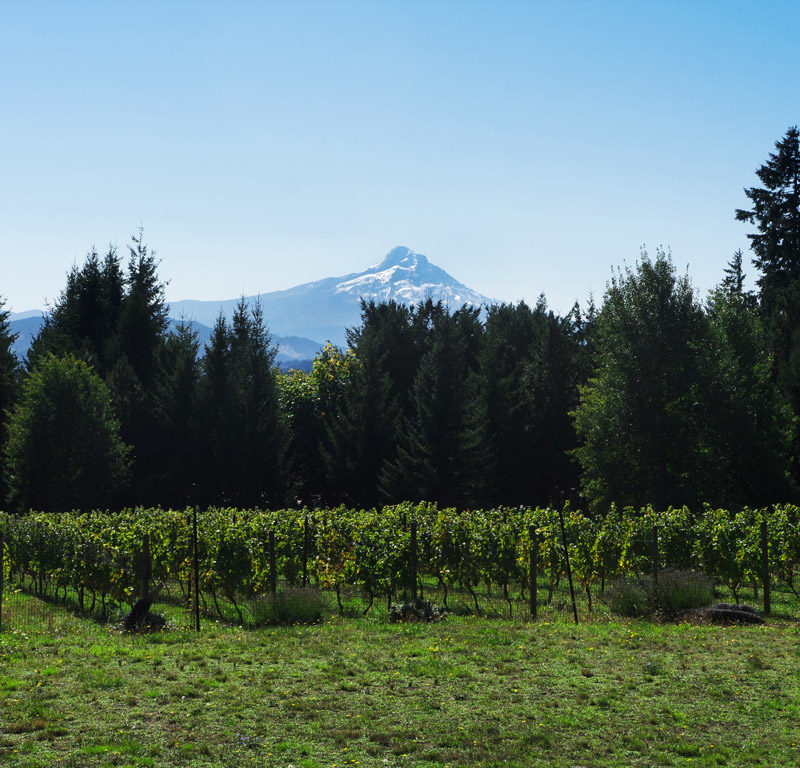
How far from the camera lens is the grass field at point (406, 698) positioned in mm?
7293

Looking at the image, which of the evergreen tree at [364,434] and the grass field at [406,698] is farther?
the evergreen tree at [364,434]

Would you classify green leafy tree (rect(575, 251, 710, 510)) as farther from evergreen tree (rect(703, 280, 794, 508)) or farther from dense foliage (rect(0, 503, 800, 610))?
dense foliage (rect(0, 503, 800, 610))

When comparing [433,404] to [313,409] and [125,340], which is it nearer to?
[313,409]

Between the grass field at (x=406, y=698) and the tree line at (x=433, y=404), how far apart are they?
2109cm

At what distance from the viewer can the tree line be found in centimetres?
3328

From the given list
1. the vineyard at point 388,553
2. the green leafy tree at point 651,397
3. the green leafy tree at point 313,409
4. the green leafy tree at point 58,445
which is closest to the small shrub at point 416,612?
the vineyard at point 388,553

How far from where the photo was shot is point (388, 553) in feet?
56.0

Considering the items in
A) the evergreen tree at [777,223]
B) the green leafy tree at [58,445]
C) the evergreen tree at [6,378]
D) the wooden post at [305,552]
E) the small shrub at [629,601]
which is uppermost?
the evergreen tree at [777,223]

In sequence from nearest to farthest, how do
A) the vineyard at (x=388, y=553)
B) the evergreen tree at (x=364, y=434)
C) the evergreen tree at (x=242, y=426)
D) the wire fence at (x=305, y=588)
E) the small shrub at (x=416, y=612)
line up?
the small shrub at (x=416, y=612) → the wire fence at (x=305, y=588) → the vineyard at (x=388, y=553) → the evergreen tree at (x=242, y=426) → the evergreen tree at (x=364, y=434)

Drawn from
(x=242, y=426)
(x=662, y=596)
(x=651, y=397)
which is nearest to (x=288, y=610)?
(x=662, y=596)

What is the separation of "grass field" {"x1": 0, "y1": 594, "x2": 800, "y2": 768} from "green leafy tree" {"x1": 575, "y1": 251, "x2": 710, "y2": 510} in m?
20.0

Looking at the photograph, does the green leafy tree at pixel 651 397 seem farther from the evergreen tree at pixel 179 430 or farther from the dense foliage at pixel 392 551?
the evergreen tree at pixel 179 430

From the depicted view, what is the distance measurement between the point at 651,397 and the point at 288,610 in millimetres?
22870

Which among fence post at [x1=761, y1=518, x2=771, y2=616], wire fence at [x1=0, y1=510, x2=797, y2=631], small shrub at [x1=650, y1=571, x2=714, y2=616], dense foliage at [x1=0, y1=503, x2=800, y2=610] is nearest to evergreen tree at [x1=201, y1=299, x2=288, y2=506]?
wire fence at [x1=0, y1=510, x2=797, y2=631]
